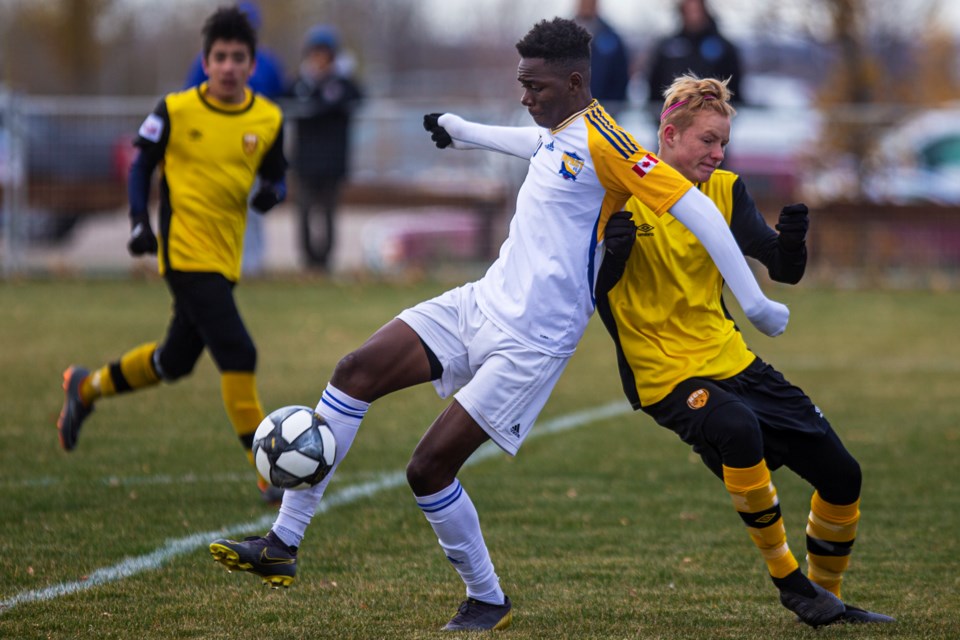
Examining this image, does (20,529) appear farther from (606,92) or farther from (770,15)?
(770,15)

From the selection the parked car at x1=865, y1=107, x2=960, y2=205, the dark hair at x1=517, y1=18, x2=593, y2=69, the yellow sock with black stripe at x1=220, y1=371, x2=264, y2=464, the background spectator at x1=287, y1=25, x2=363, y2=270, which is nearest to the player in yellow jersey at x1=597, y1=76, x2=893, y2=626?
the dark hair at x1=517, y1=18, x2=593, y2=69

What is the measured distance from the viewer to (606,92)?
534 inches

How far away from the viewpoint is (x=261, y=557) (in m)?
4.45

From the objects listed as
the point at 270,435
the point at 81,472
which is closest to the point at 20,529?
the point at 81,472

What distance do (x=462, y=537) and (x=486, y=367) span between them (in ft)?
1.86

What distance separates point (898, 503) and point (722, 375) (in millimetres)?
2232

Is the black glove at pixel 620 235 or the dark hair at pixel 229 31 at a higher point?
the dark hair at pixel 229 31

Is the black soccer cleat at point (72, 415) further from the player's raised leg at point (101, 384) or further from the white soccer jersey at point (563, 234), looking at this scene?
the white soccer jersey at point (563, 234)

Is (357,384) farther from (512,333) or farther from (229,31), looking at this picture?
(229,31)

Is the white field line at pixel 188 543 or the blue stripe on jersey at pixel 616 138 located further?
the white field line at pixel 188 543

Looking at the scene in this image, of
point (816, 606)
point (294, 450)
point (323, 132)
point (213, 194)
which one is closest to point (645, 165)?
point (294, 450)

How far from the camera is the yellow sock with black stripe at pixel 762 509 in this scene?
4555 mm

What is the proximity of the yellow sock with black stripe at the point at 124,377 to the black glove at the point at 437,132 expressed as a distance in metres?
2.47

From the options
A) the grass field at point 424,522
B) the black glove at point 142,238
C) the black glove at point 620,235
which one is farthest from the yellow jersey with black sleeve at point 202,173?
the black glove at point 620,235
